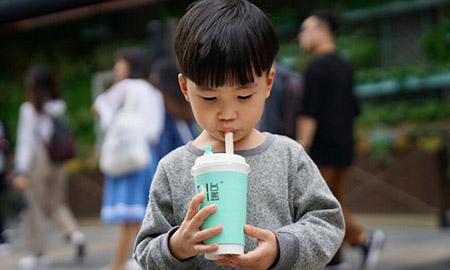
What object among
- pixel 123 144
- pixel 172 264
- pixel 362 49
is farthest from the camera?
pixel 362 49

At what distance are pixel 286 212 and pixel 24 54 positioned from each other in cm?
1467

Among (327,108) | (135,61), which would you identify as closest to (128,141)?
(135,61)

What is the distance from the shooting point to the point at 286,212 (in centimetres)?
198

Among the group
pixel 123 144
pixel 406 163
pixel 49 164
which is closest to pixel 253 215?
pixel 123 144

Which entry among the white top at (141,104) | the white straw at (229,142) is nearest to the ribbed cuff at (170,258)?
the white straw at (229,142)

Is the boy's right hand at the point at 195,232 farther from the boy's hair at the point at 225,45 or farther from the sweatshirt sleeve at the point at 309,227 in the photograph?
the boy's hair at the point at 225,45

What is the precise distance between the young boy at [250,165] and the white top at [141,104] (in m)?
3.65

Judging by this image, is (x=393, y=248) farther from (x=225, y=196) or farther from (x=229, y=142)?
(x=225, y=196)

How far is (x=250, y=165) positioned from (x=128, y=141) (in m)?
3.77

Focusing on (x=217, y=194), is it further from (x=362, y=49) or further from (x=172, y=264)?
(x=362, y=49)

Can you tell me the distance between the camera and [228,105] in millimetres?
1879

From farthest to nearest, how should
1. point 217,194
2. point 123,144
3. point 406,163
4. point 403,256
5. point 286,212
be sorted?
point 406,163 → point 403,256 → point 123,144 → point 286,212 → point 217,194

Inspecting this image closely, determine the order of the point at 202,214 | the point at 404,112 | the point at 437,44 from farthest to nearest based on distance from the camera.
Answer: the point at 404,112 → the point at 437,44 → the point at 202,214

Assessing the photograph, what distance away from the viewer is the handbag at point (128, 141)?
5641 mm
